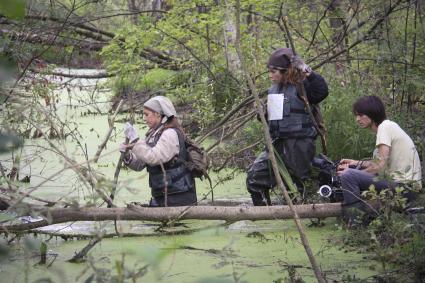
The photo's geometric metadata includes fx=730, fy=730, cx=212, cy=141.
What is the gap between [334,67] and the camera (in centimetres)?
741

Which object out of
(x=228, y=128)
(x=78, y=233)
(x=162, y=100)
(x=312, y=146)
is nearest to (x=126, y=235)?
(x=78, y=233)

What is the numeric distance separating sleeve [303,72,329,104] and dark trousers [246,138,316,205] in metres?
0.34

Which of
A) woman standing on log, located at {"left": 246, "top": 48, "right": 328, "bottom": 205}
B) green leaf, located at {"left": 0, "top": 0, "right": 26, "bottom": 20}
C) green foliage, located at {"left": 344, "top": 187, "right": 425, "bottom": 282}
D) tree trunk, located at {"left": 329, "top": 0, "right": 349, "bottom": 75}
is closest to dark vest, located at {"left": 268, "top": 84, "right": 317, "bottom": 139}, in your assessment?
woman standing on log, located at {"left": 246, "top": 48, "right": 328, "bottom": 205}

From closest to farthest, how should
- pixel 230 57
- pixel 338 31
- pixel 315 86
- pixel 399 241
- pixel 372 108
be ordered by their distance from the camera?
pixel 399 241
pixel 372 108
pixel 315 86
pixel 338 31
pixel 230 57

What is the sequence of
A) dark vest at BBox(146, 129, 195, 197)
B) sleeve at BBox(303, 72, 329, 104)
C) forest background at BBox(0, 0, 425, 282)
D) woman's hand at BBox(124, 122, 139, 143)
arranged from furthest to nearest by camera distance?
forest background at BBox(0, 0, 425, 282), dark vest at BBox(146, 129, 195, 197), sleeve at BBox(303, 72, 329, 104), woman's hand at BBox(124, 122, 139, 143)

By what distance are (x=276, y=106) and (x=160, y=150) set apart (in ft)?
2.77

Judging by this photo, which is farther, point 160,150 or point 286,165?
point 286,165

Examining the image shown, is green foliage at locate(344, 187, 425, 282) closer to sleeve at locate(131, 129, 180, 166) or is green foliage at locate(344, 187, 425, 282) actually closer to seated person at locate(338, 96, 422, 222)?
seated person at locate(338, 96, 422, 222)

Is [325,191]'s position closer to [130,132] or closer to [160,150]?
[160,150]

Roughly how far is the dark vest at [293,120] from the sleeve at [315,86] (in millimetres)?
119

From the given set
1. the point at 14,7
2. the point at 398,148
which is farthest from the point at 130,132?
the point at 14,7

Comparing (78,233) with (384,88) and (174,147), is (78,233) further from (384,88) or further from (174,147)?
(384,88)

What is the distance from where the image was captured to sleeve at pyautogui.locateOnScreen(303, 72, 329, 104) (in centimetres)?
475

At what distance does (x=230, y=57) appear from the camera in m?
8.54
